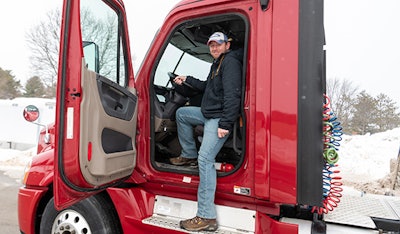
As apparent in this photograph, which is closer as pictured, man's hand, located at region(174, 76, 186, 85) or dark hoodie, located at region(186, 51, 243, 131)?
dark hoodie, located at region(186, 51, 243, 131)

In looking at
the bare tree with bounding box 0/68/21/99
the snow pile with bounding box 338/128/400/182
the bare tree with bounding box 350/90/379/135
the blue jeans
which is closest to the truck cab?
the blue jeans

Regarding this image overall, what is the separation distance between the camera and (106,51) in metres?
2.62

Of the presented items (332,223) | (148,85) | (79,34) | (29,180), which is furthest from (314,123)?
(29,180)

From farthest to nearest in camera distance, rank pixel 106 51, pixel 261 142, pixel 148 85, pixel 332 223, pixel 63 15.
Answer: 1. pixel 148 85
2. pixel 106 51
3. pixel 332 223
4. pixel 261 142
5. pixel 63 15

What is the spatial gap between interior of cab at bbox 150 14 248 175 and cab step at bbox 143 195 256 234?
30 centimetres

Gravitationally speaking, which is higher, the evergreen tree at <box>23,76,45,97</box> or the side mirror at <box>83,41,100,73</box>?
the evergreen tree at <box>23,76,45,97</box>

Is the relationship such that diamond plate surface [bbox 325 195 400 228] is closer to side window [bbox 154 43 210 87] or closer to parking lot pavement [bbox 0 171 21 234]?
side window [bbox 154 43 210 87]

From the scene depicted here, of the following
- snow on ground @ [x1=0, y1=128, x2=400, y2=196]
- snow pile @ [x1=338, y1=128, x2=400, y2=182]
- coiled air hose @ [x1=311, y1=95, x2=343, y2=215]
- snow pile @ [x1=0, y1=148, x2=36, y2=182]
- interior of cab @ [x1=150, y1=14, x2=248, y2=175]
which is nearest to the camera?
coiled air hose @ [x1=311, y1=95, x2=343, y2=215]

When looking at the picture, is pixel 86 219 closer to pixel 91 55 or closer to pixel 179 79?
pixel 91 55

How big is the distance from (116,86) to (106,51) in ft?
1.30

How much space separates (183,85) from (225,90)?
2.63ft

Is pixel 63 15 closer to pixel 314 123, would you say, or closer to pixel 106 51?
pixel 106 51

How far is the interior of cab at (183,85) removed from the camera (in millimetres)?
2807

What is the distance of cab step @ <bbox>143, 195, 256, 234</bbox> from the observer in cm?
229
